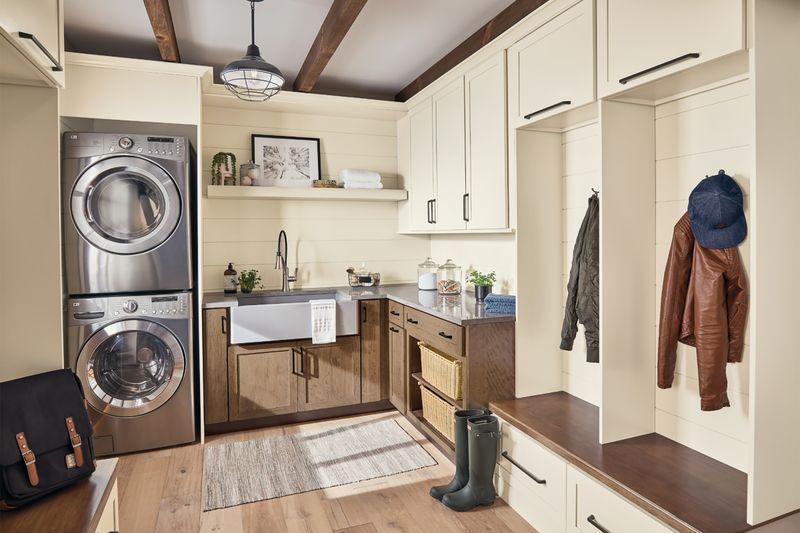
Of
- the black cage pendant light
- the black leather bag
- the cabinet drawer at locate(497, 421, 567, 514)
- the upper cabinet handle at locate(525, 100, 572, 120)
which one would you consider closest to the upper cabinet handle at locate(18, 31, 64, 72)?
the black leather bag

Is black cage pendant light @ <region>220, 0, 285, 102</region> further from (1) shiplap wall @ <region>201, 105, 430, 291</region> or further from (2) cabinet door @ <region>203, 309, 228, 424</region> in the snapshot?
(2) cabinet door @ <region>203, 309, 228, 424</region>

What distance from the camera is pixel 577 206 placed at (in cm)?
269

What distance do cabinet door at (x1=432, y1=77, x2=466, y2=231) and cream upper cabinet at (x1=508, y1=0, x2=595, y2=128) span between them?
0.63 meters

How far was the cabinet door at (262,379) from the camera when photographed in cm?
349

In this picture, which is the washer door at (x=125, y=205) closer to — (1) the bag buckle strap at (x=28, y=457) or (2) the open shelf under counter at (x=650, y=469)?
(1) the bag buckle strap at (x=28, y=457)

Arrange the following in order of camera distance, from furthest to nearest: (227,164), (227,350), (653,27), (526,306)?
(227,164)
(227,350)
(526,306)
(653,27)

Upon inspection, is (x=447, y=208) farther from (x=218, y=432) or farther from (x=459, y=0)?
(x=218, y=432)

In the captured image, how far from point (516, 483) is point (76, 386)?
1895mm

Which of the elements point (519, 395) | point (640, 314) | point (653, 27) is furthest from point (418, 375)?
point (653, 27)

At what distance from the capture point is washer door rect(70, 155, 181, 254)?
3037mm

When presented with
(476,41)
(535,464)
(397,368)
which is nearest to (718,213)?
(535,464)

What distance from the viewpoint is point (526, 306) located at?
8.91 ft

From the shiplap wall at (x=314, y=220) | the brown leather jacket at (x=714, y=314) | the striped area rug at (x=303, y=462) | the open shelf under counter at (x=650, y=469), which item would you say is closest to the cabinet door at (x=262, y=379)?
the striped area rug at (x=303, y=462)

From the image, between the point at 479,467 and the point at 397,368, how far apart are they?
127 centimetres
